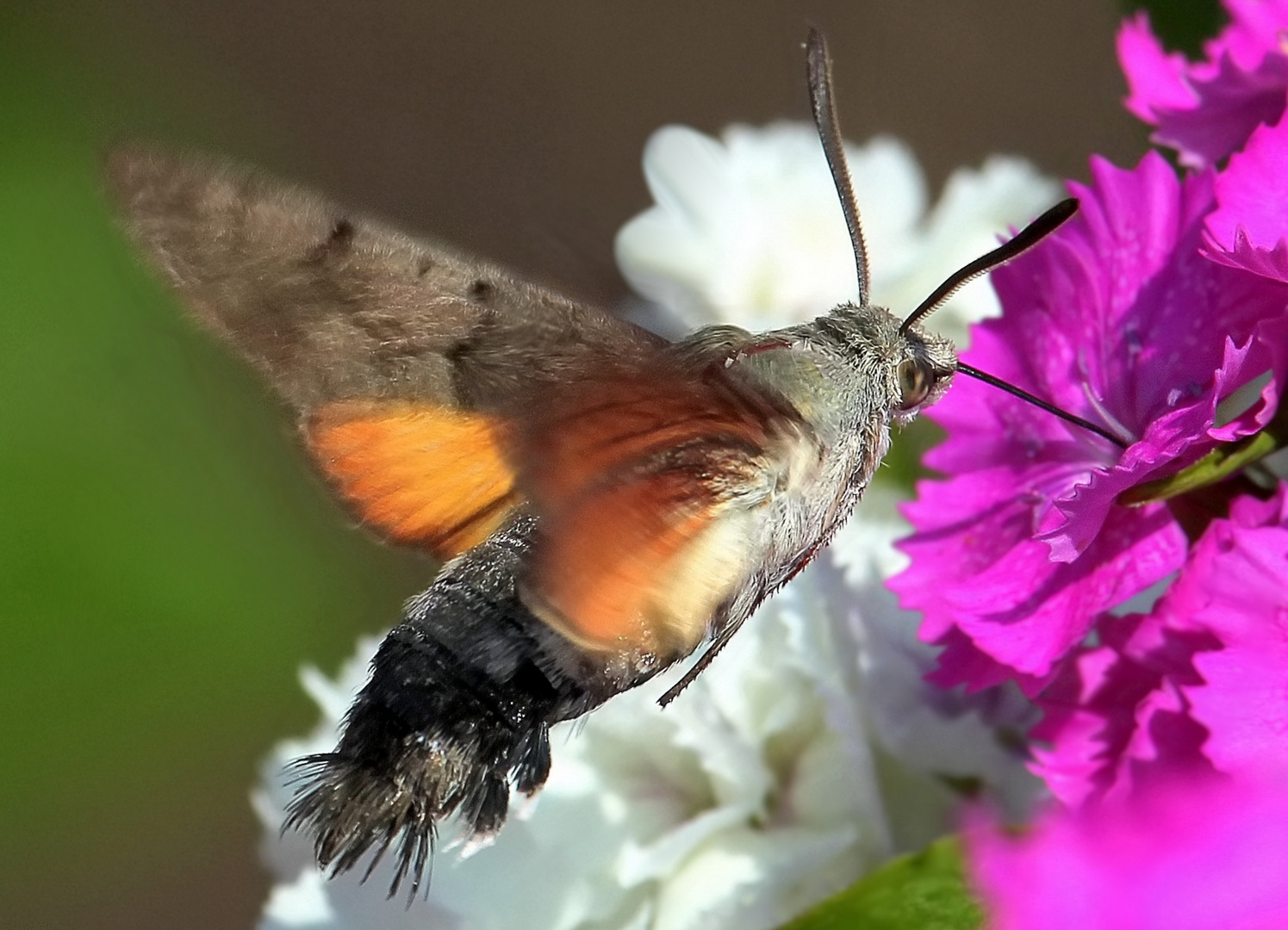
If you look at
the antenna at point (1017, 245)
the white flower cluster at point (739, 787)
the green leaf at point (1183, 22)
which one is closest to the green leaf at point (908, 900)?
the white flower cluster at point (739, 787)

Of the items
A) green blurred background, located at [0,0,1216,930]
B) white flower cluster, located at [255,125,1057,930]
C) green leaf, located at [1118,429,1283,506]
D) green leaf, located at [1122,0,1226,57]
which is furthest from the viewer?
green blurred background, located at [0,0,1216,930]

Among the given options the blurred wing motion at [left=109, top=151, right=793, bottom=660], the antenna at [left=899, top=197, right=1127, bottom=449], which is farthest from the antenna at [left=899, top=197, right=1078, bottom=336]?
the blurred wing motion at [left=109, top=151, right=793, bottom=660]

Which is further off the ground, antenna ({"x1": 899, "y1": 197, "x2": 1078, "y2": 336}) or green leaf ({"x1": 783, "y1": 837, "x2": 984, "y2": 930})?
antenna ({"x1": 899, "y1": 197, "x2": 1078, "y2": 336})

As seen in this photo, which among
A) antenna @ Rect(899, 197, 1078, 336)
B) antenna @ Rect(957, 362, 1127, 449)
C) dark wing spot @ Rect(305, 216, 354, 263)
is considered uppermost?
dark wing spot @ Rect(305, 216, 354, 263)

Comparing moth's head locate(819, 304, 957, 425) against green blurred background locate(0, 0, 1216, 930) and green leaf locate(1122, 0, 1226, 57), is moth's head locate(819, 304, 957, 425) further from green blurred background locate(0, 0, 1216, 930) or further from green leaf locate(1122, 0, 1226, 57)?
green blurred background locate(0, 0, 1216, 930)

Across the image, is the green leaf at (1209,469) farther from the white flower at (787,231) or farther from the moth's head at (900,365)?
the white flower at (787,231)

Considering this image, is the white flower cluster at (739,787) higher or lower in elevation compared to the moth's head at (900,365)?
lower

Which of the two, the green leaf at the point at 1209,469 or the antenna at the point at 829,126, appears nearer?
the green leaf at the point at 1209,469

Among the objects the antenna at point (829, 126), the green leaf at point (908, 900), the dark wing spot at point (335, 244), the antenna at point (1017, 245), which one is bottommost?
the green leaf at point (908, 900)
